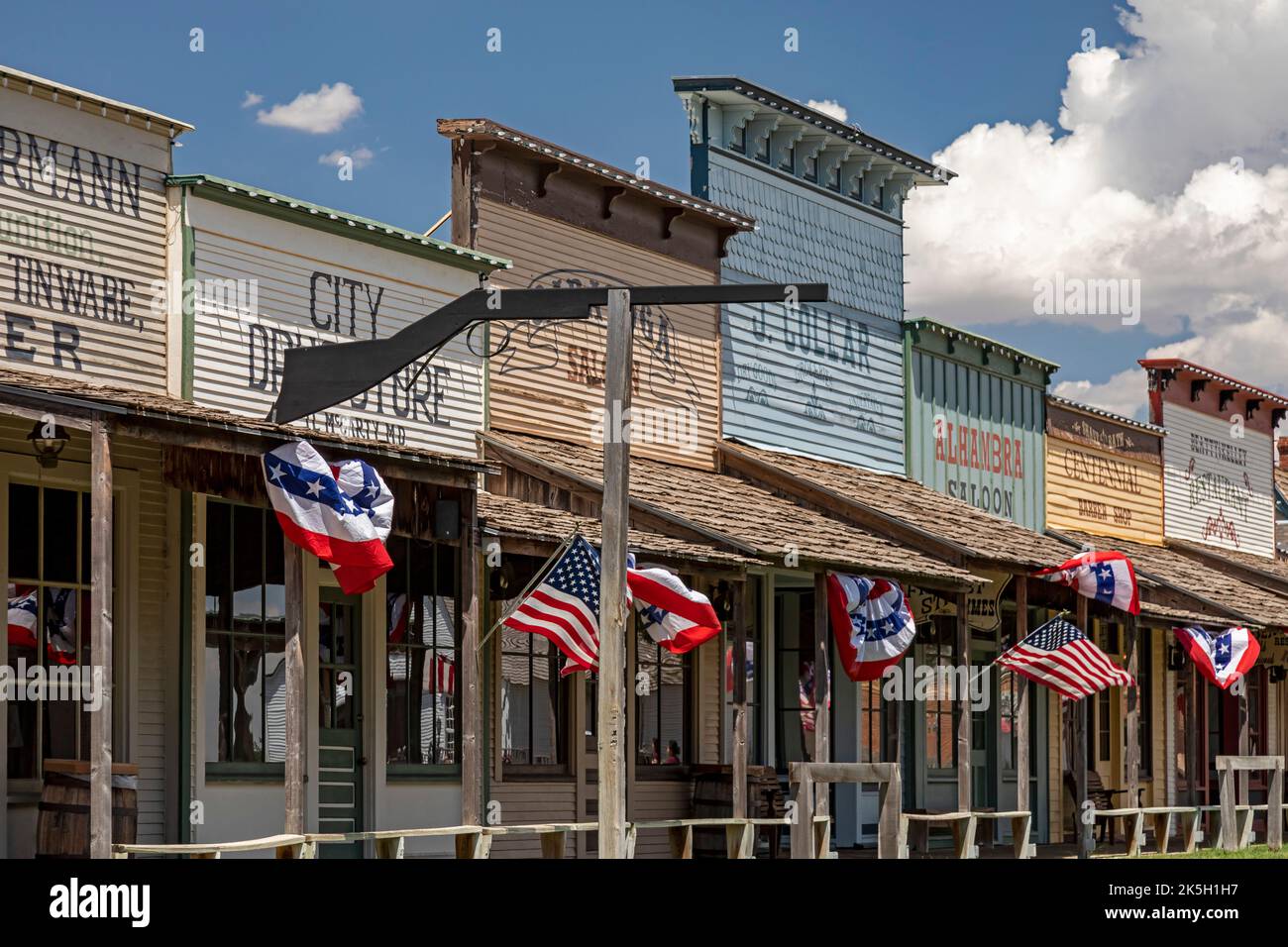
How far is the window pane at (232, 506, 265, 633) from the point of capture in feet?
52.6

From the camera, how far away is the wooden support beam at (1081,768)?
21.8m

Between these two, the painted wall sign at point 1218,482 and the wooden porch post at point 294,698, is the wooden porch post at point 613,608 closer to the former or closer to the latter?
the wooden porch post at point 294,698

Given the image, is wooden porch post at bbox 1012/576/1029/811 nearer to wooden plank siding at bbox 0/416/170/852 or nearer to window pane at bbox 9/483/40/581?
wooden plank siding at bbox 0/416/170/852

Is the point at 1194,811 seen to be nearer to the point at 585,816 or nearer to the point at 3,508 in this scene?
the point at 585,816

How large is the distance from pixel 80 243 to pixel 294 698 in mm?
3851

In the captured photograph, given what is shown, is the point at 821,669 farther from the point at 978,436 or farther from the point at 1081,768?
the point at 978,436

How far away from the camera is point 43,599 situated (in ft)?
48.1

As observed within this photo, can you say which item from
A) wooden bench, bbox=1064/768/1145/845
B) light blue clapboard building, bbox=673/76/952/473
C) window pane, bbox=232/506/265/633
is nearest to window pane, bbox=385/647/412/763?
window pane, bbox=232/506/265/633

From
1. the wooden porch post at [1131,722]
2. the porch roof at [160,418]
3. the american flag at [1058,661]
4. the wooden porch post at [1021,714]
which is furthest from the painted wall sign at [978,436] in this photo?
the porch roof at [160,418]

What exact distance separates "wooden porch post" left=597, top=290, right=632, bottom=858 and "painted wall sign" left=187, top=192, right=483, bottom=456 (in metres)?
3.41

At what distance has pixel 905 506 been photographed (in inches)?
901

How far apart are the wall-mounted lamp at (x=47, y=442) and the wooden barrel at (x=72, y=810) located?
2047 millimetres
